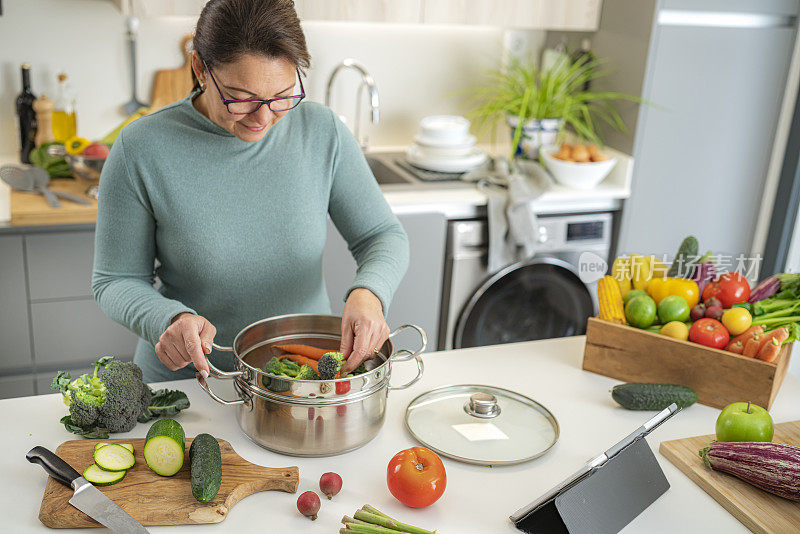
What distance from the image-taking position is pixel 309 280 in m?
1.64

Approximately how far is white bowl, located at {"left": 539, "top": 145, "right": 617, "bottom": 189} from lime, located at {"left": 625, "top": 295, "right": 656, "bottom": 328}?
4.26 feet

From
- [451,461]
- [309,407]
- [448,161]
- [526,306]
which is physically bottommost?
[526,306]

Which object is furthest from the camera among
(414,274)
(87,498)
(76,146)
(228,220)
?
(414,274)

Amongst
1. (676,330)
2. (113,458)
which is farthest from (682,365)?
(113,458)

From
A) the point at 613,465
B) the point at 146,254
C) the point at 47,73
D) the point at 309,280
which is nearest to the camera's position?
the point at 613,465

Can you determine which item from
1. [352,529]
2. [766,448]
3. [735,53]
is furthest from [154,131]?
[735,53]

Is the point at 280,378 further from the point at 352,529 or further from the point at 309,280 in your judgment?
the point at 309,280

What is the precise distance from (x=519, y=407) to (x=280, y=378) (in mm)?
478

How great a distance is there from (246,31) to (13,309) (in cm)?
152

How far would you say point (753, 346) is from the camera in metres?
1.42

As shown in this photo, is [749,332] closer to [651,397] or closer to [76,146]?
[651,397]

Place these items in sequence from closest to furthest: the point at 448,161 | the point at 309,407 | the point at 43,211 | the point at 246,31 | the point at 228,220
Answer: the point at 309,407, the point at 246,31, the point at 228,220, the point at 43,211, the point at 448,161

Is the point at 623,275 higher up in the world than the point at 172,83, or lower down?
lower down

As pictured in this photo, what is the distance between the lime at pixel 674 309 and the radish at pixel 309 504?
2.72ft
